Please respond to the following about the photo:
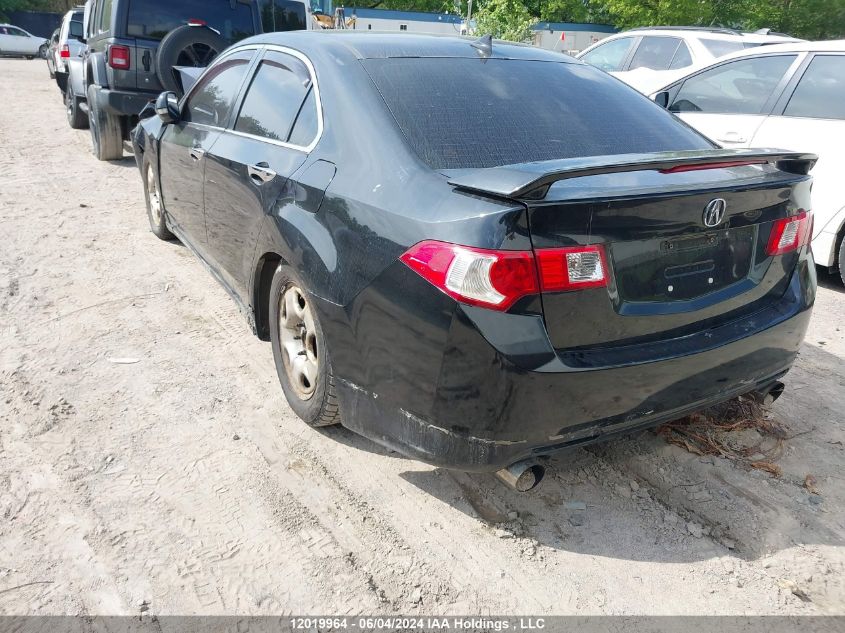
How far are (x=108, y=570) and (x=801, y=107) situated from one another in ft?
19.0

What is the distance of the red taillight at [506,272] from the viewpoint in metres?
Answer: 2.14

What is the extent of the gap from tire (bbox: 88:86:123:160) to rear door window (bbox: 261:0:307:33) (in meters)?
2.31

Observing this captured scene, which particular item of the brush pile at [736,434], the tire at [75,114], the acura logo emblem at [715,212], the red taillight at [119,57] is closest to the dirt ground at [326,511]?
the brush pile at [736,434]

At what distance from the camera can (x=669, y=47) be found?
9.12m

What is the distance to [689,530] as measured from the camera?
2676 mm

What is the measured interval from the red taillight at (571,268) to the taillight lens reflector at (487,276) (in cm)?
4

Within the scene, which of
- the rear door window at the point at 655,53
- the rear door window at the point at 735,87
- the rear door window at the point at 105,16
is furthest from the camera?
the rear door window at the point at 655,53

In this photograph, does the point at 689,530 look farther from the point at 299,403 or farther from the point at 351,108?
the point at 351,108

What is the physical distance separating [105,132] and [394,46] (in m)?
7.13

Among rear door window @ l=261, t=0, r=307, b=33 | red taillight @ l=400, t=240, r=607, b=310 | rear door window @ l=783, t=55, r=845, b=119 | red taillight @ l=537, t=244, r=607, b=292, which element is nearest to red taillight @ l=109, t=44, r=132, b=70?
rear door window @ l=261, t=0, r=307, b=33

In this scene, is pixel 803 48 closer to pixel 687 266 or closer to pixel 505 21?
pixel 687 266

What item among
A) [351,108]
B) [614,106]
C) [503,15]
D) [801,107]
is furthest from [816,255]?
[503,15]

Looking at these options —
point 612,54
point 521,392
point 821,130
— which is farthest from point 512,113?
point 612,54

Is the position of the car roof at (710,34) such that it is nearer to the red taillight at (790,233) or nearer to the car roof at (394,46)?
the car roof at (394,46)
